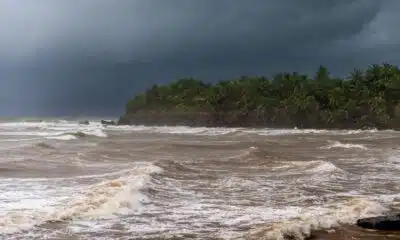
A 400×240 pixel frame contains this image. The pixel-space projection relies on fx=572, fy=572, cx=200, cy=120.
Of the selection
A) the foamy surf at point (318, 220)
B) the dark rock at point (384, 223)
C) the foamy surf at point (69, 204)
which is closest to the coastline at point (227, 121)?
the foamy surf at point (69, 204)

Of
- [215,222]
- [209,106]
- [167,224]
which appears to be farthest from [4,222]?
[209,106]

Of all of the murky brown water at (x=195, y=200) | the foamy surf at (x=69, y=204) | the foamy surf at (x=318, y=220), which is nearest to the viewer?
the foamy surf at (x=318, y=220)

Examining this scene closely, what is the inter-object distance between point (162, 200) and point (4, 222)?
3717 mm

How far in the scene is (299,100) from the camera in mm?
75312

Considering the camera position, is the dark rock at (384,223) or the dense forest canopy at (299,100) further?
the dense forest canopy at (299,100)

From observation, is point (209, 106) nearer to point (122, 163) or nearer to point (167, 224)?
point (122, 163)

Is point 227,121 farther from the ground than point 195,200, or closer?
farther from the ground

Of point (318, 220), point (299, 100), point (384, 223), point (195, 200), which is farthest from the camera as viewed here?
point (299, 100)

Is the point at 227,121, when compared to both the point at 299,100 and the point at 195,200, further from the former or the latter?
the point at 195,200

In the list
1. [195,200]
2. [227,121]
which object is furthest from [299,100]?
[195,200]

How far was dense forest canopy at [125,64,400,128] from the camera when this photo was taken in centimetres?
6825

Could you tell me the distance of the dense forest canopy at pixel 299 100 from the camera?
68.2 m

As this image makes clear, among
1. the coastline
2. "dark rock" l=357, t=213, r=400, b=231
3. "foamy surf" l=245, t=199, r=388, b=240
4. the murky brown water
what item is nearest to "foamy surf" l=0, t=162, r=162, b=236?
the murky brown water

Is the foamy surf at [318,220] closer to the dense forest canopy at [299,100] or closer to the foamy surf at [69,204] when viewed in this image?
the foamy surf at [69,204]
